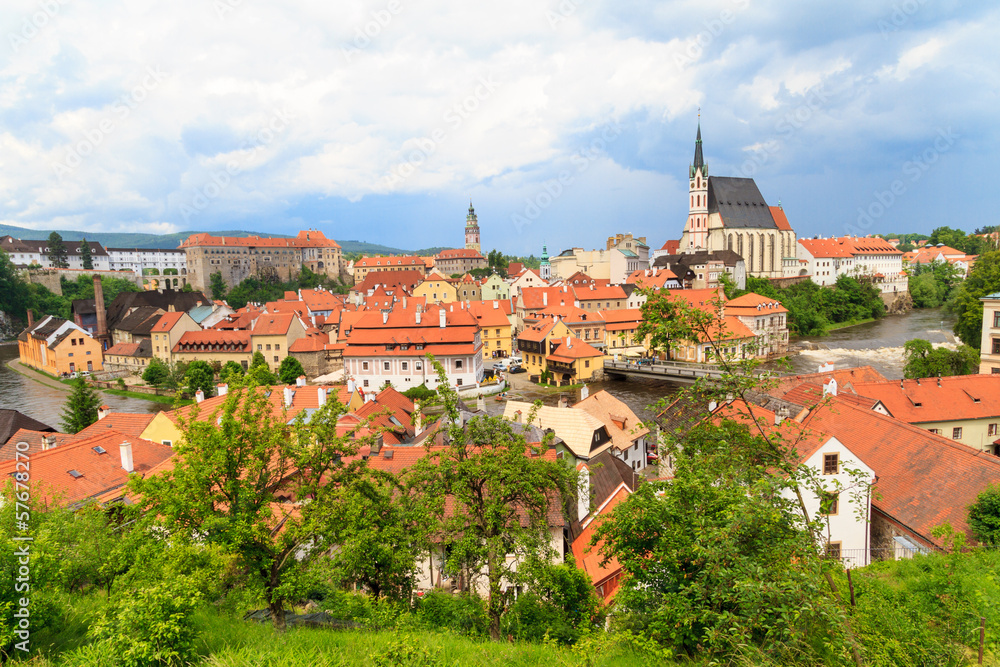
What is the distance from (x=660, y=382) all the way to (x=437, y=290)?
3552cm

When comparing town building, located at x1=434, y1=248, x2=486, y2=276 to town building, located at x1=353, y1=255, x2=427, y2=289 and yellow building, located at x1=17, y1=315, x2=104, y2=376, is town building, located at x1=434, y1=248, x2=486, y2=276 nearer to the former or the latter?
town building, located at x1=353, y1=255, x2=427, y2=289

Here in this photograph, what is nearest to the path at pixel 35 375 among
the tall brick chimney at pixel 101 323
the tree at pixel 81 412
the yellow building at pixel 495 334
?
the tall brick chimney at pixel 101 323

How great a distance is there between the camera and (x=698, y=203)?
317 ft

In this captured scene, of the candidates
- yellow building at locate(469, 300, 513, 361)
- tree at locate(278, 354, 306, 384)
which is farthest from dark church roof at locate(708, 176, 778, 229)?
tree at locate(278, 354, 306, 384)

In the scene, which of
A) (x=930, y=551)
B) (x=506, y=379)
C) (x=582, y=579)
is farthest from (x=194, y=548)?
(x=506, y=379)

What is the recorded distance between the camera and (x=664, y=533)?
291 inches

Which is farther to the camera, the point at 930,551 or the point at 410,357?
the point at 410,357

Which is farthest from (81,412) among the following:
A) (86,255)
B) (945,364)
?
(86,255)

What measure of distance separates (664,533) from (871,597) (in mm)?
3727

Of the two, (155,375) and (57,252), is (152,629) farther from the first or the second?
(57,252)

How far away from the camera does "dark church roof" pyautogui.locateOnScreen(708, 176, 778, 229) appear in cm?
9562

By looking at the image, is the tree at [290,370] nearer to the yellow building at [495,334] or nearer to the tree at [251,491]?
the yellow building at [495,334]

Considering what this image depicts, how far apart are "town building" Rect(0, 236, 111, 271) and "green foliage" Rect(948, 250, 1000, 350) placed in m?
121

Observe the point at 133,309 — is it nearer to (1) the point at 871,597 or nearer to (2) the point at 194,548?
(2) the point at 194,548
